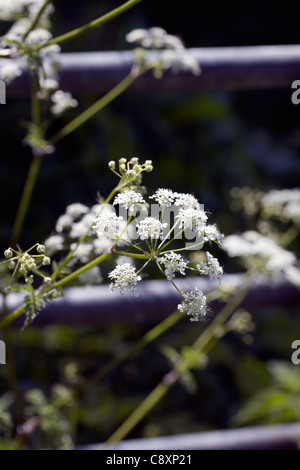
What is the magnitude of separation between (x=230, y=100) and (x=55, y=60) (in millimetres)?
2953

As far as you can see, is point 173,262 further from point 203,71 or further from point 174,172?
point 174,172

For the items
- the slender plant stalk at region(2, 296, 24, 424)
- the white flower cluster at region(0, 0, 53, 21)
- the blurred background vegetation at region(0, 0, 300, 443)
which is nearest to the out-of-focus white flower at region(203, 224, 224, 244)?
the slender plant stalk at region(2, 296, 24, 424)

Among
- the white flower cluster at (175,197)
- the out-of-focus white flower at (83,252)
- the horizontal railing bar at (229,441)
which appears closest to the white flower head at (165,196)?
the white flower cluster at (175,197)

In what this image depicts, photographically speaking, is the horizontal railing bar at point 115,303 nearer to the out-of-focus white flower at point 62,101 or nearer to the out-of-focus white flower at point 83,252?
the out-of-focus white flower at point 83,252

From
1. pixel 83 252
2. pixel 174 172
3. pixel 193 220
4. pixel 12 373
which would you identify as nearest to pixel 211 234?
pixel 193 220

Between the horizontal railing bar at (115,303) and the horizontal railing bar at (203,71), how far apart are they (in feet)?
1.24

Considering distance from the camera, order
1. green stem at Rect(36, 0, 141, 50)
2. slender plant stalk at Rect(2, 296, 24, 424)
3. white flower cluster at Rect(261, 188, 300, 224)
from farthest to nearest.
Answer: white flower cluster at Rect(261, 188, 300, 224) < slender plant stalk at Rect(2, 296, 24, 424) < green stem at Rect(36, 0, 141, 50)

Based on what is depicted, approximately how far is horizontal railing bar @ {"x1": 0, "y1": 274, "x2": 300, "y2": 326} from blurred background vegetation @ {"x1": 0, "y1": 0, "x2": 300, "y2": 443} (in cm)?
91

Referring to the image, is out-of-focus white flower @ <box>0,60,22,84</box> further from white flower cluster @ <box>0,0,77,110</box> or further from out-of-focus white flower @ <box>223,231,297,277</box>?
out-of-focus white flower @ <box>223,231,297,277</box>

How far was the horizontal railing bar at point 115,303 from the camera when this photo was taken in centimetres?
98

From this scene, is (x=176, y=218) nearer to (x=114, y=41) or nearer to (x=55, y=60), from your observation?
(x=55, y=60)

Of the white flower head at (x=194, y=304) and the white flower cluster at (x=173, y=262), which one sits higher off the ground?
the white flower cluster at (x=173, y=262)

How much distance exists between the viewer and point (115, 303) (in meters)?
1.02

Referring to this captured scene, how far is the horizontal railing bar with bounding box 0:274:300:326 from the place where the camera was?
0.98 metres
